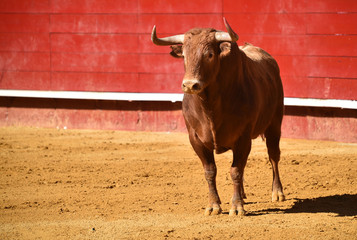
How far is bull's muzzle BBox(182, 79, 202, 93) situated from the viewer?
4.48 meters

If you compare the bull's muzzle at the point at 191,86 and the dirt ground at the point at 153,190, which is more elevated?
the bull's muzzle at the point at 191,86

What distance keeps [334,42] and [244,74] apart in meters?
3.76

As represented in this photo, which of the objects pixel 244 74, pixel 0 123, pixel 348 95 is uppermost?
pixel 244 74

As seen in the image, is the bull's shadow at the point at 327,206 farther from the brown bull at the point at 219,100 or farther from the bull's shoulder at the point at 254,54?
the bull's shoulder at the point at 254,54

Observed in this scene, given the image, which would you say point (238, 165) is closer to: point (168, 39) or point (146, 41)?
point (168, 39)

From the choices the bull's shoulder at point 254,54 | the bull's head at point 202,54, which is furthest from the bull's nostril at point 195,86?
the bull's shoulder at point 254,54

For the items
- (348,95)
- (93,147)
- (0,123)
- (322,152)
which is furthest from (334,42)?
(0,123)

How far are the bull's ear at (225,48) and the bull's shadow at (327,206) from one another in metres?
1.21

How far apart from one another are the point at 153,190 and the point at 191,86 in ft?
5.61

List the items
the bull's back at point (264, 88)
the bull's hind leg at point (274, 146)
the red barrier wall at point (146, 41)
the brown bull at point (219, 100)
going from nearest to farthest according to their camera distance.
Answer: the brown bull at point (219, 100)
the bull's back at point (264, 88)
the bull's hind leg at point (274, 146)
the red barrier wall at point (146, 41)

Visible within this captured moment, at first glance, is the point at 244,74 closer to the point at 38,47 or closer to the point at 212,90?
the point at 212,90

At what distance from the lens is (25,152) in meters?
7.98

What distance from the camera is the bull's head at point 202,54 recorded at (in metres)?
4.55

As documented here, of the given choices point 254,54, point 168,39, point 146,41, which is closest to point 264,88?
point 254,54
